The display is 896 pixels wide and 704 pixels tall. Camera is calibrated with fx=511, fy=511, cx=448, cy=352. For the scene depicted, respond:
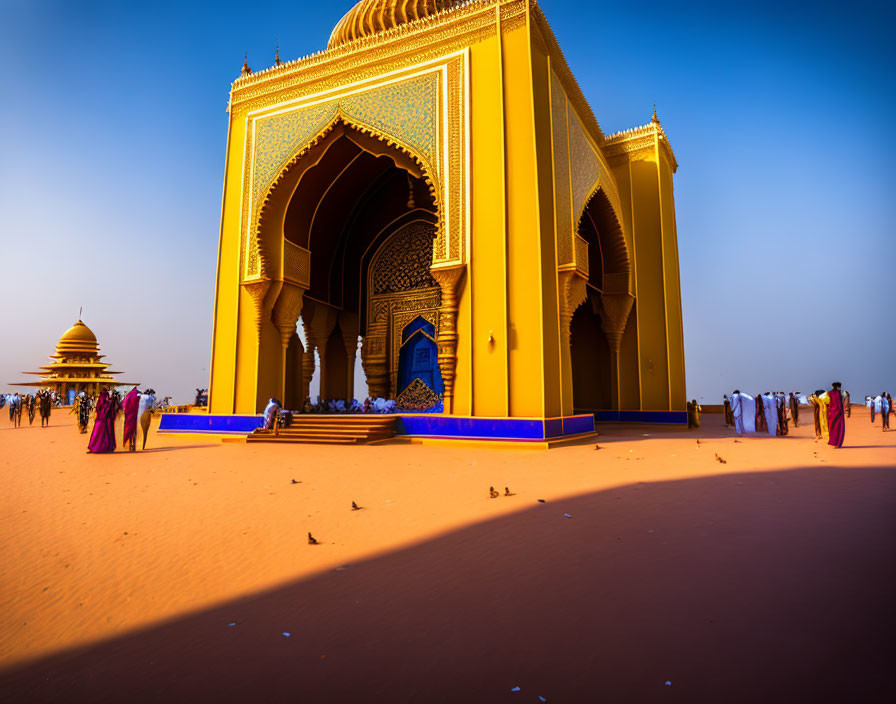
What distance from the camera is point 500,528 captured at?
2.91 meters

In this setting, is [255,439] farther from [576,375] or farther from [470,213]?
[576,375]

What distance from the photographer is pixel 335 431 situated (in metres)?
8.30

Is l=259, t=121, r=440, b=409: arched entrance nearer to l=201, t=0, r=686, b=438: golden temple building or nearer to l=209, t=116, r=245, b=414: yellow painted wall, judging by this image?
l=201, t=0, r=686, b=438: golden temple building

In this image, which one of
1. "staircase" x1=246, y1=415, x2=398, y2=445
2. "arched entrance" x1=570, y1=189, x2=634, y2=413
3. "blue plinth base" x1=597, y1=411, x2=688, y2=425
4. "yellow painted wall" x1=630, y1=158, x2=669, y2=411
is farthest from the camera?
"arched entrance" x1=570, y1=189, x2=634, y2=413

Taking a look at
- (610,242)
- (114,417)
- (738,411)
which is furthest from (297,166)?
(738,411)

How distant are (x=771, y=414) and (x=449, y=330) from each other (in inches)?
243

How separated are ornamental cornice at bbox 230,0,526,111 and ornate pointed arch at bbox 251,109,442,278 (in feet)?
3.14

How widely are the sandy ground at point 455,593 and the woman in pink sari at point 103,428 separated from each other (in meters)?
3.07

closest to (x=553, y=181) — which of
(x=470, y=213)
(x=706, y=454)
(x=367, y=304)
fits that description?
(x=470, y=213)

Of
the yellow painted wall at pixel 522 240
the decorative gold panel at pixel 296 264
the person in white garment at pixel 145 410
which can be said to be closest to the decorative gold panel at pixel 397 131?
the decorative gold panel at pixel 296 264

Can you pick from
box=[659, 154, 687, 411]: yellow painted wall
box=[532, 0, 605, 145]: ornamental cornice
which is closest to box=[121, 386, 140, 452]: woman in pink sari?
box=[532, 0, 605, 145]: ornamental cornice

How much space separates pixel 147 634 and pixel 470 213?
7298mm

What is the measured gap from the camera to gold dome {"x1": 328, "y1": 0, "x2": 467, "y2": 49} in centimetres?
1134

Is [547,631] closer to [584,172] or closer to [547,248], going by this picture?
[547,248]
